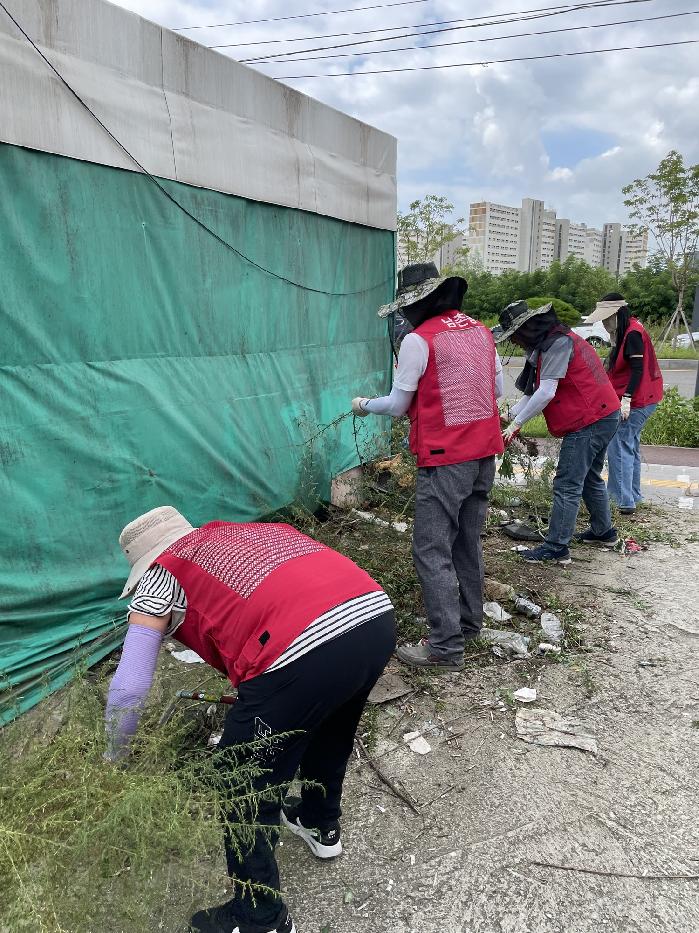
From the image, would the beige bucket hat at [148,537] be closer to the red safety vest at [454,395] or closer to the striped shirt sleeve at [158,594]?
the striped shirt sleeve at [158,594]

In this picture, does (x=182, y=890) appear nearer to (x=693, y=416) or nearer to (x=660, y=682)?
(x=660, y=682)

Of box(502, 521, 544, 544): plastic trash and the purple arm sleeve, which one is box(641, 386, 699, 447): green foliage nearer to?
box(502, 521, 544, 544): plastic trash

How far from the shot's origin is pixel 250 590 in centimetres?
183

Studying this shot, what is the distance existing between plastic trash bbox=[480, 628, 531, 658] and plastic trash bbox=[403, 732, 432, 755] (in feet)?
2.62

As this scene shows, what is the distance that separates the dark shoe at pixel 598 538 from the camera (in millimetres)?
5203

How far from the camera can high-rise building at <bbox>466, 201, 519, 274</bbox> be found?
41438 millimetres

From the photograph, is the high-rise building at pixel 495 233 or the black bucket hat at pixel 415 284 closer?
the black bucket hat at pixel 415 284

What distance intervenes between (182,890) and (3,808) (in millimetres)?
656

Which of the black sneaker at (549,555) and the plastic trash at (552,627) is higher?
the black sneaker at (549,555)

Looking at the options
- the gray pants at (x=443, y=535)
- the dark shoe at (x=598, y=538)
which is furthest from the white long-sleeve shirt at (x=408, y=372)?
the dark shoe at (x=598, y=538)

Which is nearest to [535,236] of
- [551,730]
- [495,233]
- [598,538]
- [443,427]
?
[495,233]

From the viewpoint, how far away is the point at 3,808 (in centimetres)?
181

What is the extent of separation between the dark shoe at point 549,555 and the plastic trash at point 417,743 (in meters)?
2.16

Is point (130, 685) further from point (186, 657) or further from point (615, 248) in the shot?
point (615, 248)
